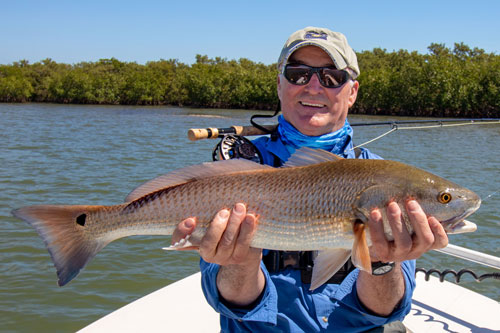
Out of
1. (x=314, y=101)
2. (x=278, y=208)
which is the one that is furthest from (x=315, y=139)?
(x=278, y=208)

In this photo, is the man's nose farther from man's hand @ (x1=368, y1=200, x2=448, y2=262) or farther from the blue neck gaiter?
man's hand @ (x1=368, y1=200, x2=448, y2=262)

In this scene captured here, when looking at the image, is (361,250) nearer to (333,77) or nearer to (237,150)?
(237,150)

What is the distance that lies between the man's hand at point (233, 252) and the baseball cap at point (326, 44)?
1.25 m

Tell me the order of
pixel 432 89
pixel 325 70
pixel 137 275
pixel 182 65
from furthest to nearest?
pixel 182 65
pixel 432 89
pixel 137 275
pixel 325 70

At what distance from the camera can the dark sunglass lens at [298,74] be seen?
9.59 ft

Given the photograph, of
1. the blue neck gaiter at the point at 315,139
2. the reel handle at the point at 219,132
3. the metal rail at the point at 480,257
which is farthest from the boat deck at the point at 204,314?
the blue neck gaiter at the point at 315,139

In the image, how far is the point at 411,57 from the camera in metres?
74.6

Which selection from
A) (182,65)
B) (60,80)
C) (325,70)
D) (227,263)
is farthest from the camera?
(182,65)

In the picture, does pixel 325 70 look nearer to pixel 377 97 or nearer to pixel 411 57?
pixel 377 97

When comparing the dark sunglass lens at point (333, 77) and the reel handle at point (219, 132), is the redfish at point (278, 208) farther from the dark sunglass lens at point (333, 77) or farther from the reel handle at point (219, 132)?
the reel handle at point (219, 132)

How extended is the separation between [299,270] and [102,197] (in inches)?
390

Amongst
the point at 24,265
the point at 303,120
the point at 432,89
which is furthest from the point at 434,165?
the point at 432,89

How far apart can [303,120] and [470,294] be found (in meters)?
2.92

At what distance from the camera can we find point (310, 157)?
2.41 metres
